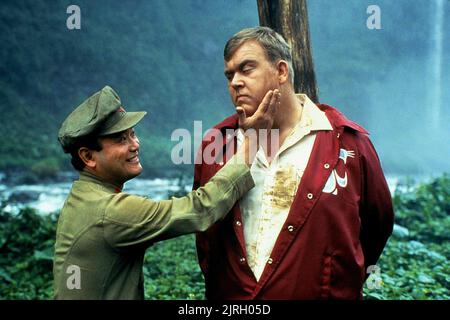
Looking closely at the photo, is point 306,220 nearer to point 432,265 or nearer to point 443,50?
point 432,265

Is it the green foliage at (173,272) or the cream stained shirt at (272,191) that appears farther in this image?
the green foliage at (173,272)

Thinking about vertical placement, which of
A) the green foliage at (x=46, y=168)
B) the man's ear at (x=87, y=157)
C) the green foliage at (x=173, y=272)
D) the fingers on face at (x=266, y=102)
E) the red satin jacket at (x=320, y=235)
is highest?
the fingers on face at (x=266, y=102)

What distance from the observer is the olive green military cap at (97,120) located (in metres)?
2.67

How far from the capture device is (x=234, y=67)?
3.03m

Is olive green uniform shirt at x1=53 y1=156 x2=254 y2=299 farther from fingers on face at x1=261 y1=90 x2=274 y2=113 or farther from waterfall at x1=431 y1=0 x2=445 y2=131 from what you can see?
waterfall at x1=431 y1=0 x2=445 y2=131

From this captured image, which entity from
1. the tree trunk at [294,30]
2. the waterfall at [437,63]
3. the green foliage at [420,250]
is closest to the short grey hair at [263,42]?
the tree trunk at [294,30]

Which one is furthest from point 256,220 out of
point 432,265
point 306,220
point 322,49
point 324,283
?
point 322,49

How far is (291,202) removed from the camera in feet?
9.62

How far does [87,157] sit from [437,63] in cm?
834

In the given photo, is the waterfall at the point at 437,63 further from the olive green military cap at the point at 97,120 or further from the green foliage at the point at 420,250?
the olive green military cap at the point at 97,120

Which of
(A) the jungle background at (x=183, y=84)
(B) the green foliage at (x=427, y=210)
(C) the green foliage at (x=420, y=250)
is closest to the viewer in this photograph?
(C) the green foliage at (x=420, y=250)

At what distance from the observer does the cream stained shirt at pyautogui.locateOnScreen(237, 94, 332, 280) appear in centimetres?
293

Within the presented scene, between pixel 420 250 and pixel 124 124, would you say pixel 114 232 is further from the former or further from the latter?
pixel 420 250

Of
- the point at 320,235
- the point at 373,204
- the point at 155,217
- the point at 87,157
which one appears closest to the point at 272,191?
A: the point at 320,235
